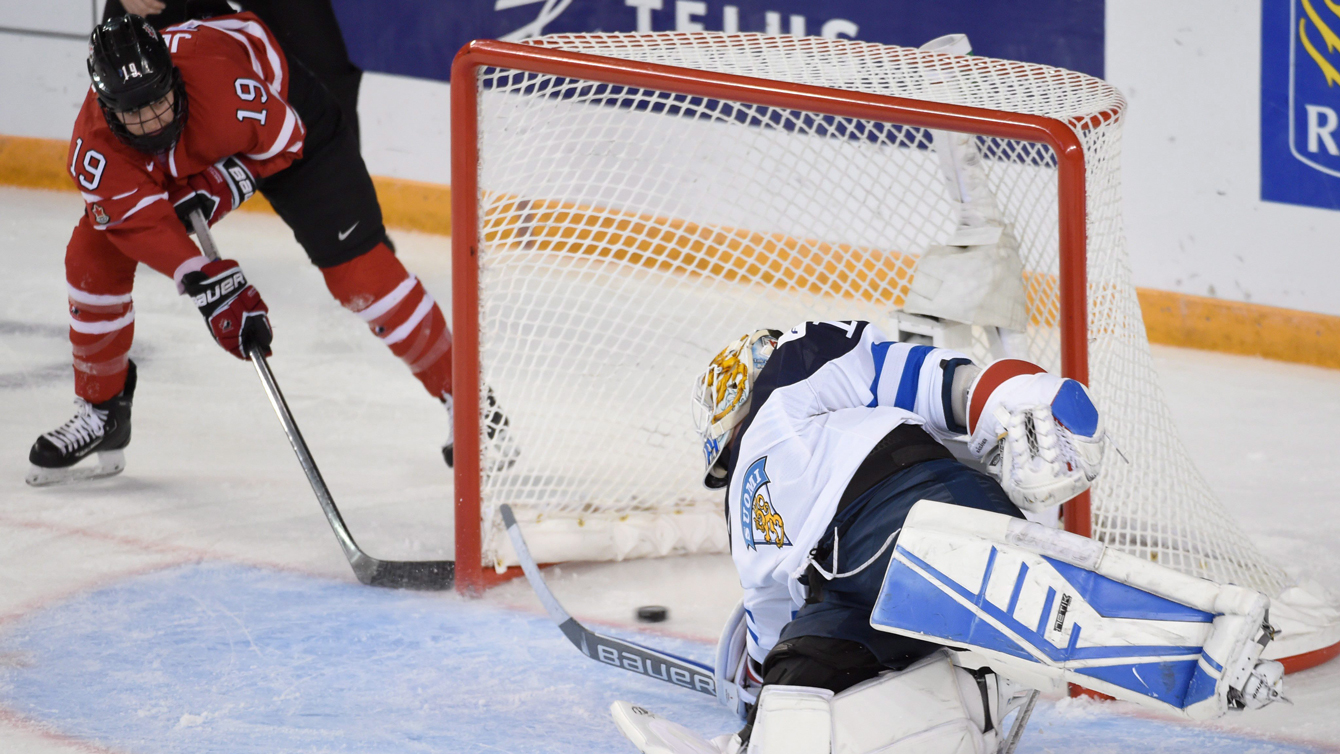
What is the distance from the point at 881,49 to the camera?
2361 mm

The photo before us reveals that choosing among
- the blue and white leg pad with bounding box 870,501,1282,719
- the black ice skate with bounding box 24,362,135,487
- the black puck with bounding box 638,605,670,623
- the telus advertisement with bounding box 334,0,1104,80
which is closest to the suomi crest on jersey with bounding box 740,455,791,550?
the blue and white leg pad with bounding box 870,501,1282,719

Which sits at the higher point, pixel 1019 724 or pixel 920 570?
pixel 920 570

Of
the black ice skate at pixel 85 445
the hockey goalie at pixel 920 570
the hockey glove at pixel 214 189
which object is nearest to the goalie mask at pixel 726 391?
the hockey goalie at pixel 920 570

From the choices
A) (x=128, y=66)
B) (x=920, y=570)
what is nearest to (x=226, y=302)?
(x=128, y=66)

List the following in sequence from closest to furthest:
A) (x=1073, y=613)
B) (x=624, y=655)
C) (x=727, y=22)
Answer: (x=1073, y=613)
(x=624, y=655)
(x=727, y=22)

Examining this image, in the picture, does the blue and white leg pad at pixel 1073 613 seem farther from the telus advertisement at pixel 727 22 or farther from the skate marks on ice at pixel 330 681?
the telus advertisement at pixel 727 22

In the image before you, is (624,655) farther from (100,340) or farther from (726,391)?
(100,340)

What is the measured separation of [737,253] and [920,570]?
4.39 feet

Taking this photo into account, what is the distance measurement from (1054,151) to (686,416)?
112 cm

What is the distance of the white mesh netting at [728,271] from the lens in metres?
2.08

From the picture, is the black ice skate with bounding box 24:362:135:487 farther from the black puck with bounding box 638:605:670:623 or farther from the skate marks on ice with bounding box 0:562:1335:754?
the black puck with bounding box 638:605:670:623

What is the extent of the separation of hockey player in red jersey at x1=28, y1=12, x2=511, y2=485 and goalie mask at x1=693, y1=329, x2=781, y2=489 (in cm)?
87

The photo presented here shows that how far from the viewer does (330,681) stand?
7.02 feet

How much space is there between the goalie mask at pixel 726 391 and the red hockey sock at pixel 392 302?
1.34 meters
